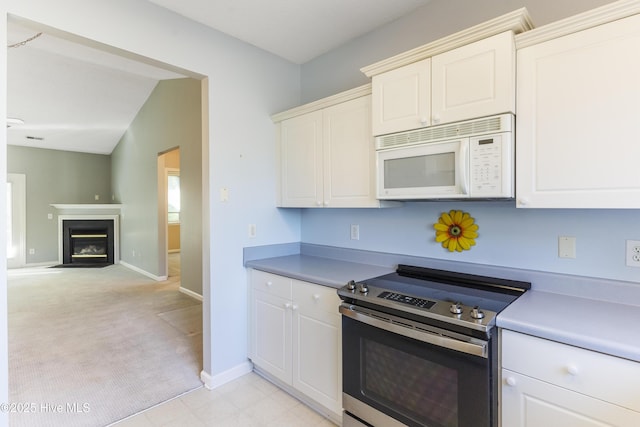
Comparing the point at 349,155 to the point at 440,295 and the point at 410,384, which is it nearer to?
the point at 440,295

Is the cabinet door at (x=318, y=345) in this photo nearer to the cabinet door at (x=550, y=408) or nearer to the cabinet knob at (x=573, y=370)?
the cabinet door at (x=550, y=408)

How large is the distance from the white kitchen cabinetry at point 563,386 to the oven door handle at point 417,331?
12 centimetres

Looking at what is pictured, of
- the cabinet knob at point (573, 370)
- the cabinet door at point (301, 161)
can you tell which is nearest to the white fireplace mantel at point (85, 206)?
the cabinet door at point (301, 161)

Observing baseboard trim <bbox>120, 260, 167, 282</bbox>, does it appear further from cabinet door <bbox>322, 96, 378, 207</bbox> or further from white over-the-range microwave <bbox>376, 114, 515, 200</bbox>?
white over-the-range microwave <bbox>376, 114, 515, 200</bbox>

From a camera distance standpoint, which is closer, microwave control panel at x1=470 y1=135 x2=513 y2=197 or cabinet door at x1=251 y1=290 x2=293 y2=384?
microwave control panel at x1=470 y1=135 x2=513 y2=197

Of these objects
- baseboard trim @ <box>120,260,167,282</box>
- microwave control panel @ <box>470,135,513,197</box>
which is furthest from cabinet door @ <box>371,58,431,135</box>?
baseboard trim @ <box>120,260,167,282</box>

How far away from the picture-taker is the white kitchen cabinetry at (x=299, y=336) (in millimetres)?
1949

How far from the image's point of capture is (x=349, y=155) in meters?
2.23

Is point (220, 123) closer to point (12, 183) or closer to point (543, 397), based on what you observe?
point (543, 397)

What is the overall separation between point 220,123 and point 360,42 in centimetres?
125

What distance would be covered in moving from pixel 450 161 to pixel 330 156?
2.96ft

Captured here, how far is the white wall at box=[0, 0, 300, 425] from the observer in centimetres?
200

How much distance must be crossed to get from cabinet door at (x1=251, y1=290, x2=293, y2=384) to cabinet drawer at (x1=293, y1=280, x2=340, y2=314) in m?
0.12

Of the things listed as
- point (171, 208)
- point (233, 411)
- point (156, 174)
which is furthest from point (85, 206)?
point (233, 411)
